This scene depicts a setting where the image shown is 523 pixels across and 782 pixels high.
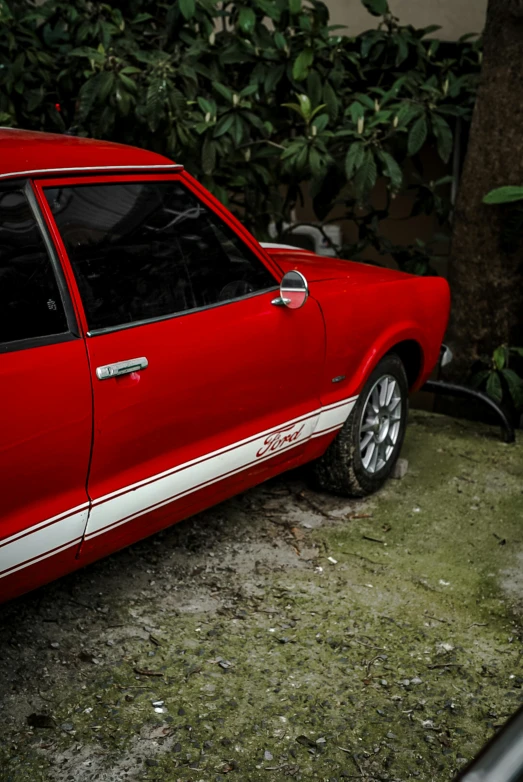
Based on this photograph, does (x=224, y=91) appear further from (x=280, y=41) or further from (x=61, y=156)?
(x=61, y=156)

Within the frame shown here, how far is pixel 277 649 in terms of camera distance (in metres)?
3.21

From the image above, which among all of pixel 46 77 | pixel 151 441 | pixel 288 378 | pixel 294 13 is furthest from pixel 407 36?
pixel 151 441

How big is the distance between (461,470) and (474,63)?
314 cm

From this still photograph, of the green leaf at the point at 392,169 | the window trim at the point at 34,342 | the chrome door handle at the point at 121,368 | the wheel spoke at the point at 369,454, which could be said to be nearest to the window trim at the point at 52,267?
the window trim at the point at 34,342

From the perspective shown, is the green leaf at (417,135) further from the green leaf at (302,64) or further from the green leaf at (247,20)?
the green leaf at (247,20)

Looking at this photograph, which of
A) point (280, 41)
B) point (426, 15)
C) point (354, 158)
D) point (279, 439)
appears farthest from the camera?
point (426, 15)

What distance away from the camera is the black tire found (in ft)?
13.8

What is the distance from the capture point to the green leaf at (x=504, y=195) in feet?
17.7

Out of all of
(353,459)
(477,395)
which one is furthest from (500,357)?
(353,459)

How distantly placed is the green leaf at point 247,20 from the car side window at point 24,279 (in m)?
3.55

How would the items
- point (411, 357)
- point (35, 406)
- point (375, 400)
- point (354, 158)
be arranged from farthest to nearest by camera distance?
point (354, 158), point (411, 357), point (375, 400), point (35, 406)

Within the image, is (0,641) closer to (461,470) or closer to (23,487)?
(23,487)

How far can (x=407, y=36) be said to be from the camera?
6.48m

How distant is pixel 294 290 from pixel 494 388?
2467mm
